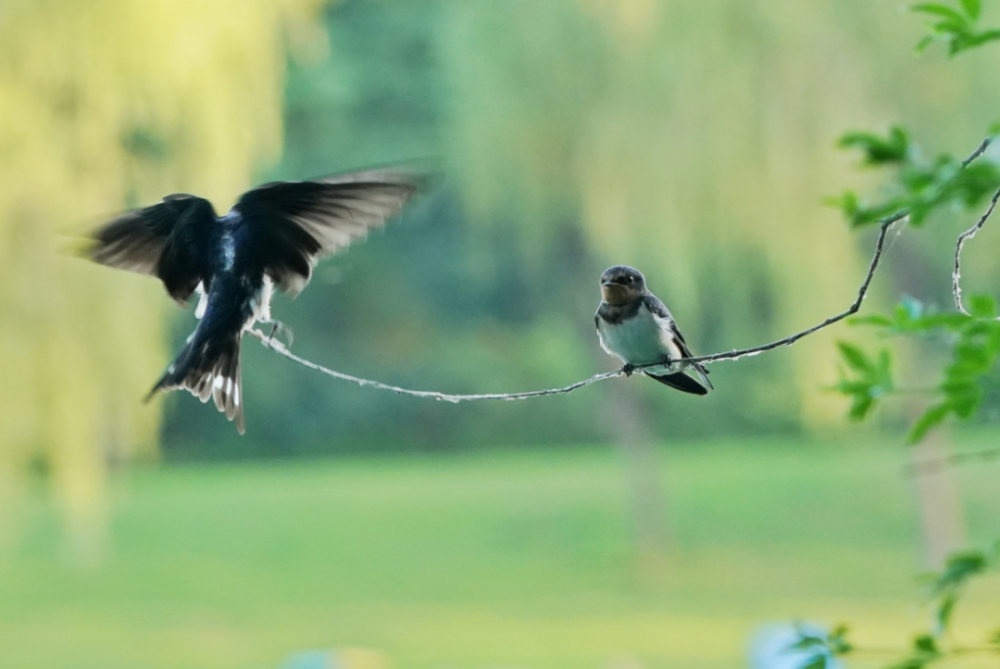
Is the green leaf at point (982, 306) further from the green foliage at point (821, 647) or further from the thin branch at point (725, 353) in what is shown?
the green foliage at point (821, 647)

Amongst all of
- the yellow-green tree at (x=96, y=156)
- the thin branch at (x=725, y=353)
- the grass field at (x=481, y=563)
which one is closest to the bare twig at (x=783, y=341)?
the thin branch at (x=725, y=353)

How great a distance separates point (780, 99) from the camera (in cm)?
Answer: 309

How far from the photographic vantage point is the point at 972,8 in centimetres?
40

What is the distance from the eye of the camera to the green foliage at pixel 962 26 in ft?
1.30

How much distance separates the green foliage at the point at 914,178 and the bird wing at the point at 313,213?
15.2 inches

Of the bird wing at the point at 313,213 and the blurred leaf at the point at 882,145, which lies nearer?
the blurred leaf at the point at 882,145

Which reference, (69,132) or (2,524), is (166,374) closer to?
(69,132)

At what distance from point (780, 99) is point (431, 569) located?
369 cm

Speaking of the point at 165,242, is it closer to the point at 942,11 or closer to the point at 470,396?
the point at 470,396

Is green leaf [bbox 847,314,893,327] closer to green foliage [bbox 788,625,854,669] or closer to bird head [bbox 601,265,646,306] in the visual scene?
green foliage [bbox 788,625,854,669]

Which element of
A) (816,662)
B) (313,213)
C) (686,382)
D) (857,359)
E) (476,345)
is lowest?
(816,662)

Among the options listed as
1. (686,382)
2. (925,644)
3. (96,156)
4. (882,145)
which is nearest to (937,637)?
(925,644)

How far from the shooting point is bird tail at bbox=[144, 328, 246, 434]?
0.75m

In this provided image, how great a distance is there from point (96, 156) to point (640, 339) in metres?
1.73
